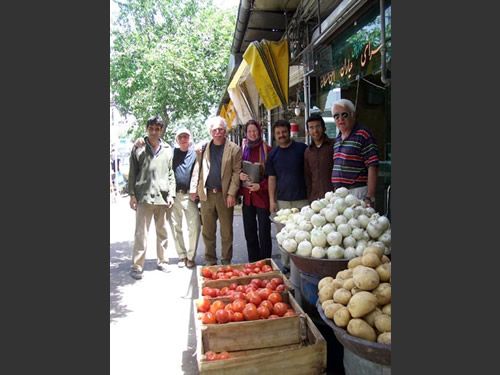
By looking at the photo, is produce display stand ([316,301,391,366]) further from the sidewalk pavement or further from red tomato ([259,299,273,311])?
the sidewalk pavement

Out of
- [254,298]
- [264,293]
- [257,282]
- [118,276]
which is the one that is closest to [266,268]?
[257,282]

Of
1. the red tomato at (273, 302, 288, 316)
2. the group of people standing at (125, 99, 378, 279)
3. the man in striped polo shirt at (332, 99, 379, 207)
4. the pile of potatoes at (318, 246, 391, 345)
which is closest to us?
the pile of potatoes at (318, 246, 391, 345)

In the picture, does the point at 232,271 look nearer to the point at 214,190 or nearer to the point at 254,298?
the point at 254,298

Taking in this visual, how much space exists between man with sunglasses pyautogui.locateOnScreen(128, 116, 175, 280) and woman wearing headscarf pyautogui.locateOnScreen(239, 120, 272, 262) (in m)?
1.11

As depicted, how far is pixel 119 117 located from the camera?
28375mm

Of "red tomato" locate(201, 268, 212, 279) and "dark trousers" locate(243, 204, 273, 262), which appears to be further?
"dark trousers" locate(243, 204, 273, 262)

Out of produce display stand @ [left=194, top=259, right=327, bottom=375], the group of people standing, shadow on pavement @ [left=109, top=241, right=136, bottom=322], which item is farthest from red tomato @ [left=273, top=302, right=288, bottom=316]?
the group of people standing

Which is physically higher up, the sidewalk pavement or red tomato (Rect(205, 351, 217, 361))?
red tomato (Rect(205, 351, 217, 361))

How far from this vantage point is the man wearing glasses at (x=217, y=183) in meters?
5.42

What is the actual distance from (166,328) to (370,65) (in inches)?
157

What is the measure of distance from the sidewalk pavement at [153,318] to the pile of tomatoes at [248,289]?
549 mm

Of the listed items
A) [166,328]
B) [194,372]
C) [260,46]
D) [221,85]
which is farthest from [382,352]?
[221,85]

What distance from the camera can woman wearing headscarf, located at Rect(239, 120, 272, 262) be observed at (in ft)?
17.7

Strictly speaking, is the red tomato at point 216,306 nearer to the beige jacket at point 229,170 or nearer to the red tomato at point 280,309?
the red tomato at point 280,309
